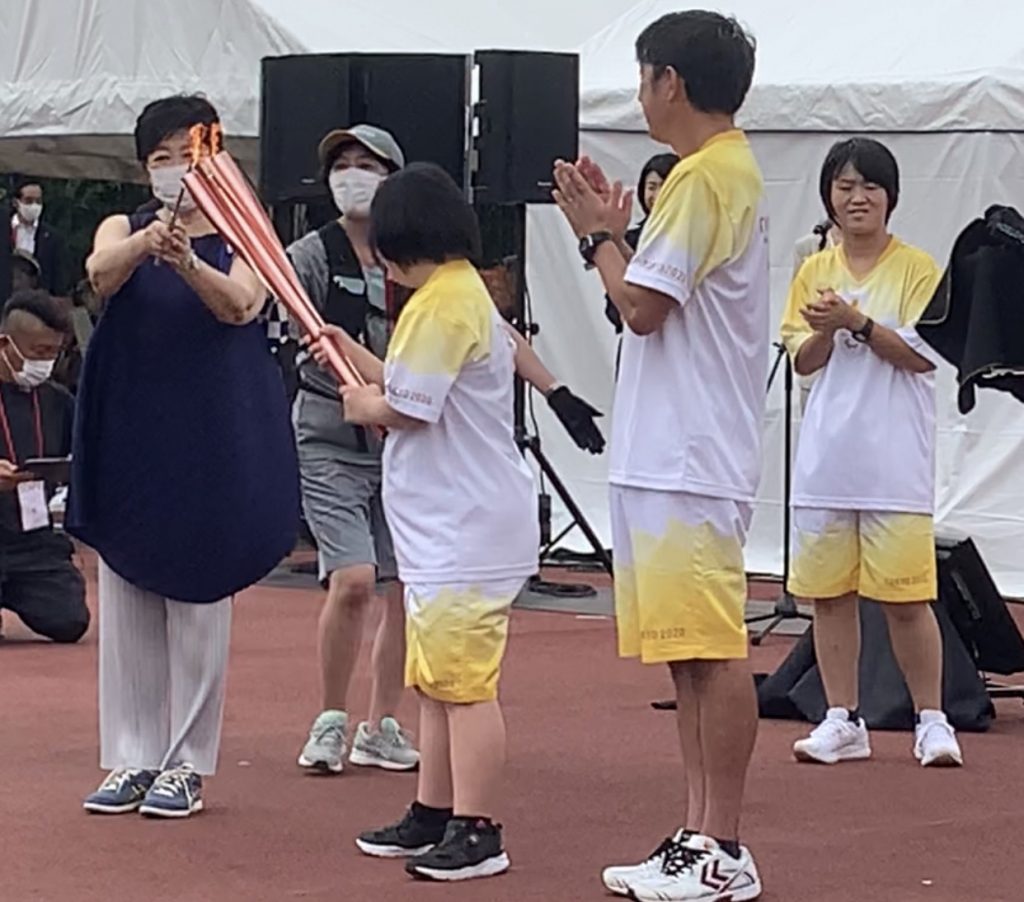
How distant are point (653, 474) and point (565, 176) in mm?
704

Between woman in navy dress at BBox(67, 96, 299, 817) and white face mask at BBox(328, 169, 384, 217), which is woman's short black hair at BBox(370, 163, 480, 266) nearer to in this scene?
woman in navy dress at BBox(67, 96, 299, 817)

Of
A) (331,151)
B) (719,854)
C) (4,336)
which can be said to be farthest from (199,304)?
(4,336)

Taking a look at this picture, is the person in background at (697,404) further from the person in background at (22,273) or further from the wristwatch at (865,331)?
the person in background at (22,273)

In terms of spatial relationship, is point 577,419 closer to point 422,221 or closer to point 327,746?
point 422,221

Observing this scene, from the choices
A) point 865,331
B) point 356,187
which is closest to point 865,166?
point 865,331

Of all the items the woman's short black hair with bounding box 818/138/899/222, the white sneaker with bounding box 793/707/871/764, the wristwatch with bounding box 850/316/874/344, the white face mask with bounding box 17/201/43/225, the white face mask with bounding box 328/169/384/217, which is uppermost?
the woman's short black hair with bounding box 818/138/899/222

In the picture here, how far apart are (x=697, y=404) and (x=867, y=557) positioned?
218 centimetres

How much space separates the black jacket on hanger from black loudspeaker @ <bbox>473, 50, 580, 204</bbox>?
5074mm

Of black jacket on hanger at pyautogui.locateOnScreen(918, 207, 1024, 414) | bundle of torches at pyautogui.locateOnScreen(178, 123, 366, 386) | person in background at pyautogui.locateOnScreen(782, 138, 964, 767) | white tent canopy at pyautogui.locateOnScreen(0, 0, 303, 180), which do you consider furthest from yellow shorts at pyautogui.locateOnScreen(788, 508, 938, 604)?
white tent canopy at pyautogui.locateOnScreen(0, 0, 303, 180)

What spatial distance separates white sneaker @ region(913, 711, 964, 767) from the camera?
7379 mm

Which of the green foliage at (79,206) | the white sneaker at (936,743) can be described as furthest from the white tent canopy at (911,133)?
the green foliage at (79,206)

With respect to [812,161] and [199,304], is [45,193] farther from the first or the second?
[199,304]

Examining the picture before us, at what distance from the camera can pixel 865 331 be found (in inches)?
287

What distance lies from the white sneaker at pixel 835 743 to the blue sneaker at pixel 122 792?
207 cm
